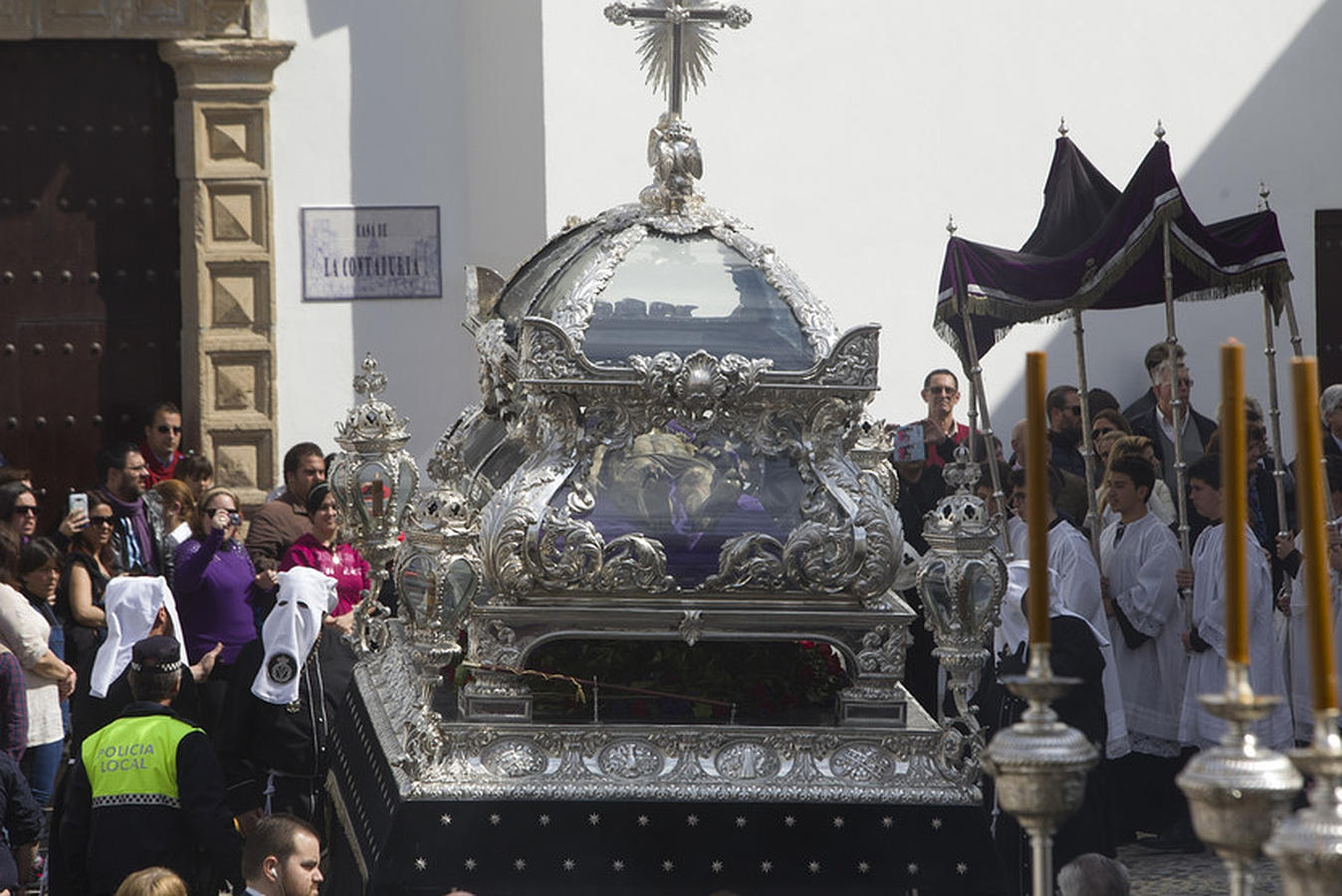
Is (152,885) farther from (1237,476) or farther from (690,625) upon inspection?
(1237,476)

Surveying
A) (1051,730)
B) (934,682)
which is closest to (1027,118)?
(934,682)

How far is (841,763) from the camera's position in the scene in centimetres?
430

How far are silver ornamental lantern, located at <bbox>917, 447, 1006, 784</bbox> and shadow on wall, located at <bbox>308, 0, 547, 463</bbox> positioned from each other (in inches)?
256

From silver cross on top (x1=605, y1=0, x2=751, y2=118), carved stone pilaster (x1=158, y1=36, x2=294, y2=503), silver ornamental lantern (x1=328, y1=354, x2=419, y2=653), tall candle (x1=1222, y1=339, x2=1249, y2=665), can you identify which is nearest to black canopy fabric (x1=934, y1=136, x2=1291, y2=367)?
silver ornamental lantern (x1=328, y1=354, x2=419, y2=653)

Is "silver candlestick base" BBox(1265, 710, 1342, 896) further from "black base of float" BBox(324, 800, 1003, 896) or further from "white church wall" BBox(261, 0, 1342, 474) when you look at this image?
"white church wall" BBox(261, 0, 1342, 474)

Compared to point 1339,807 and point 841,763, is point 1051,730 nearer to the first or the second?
point 1339,807

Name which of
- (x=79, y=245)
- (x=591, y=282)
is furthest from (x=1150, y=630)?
(x=79, y=245)

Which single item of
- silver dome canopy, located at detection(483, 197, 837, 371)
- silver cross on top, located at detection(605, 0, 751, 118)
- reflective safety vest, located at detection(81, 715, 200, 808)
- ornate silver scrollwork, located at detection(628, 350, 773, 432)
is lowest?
reflective safety vest, located at detection(81, 715, 200, 808)

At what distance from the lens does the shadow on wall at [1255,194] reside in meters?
10.7

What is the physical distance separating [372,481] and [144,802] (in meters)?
1.14

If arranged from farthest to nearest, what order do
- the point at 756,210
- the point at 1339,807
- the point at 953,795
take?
the point at 756,210 → the point at 953,795 → the point at 1339,807

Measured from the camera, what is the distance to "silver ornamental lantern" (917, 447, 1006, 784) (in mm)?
4320

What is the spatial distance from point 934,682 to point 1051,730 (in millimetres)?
5621

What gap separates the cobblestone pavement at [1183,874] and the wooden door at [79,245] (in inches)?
227
